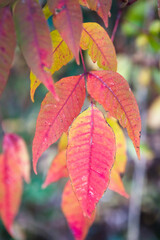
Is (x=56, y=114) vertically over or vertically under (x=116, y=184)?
over

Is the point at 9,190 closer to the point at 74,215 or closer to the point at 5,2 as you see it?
the point at 74,215

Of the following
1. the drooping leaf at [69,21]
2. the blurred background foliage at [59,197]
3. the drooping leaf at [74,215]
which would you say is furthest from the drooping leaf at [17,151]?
the blurred background foliage at [59,197]

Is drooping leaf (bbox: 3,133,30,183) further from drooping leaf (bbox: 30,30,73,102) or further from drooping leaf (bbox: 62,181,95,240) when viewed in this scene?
drooping leaf (bbox: 30,30,73,102)

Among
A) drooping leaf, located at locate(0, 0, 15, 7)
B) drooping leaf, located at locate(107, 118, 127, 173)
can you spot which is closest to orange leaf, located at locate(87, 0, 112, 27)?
drooping leaf, located at locate(0, 0, 15, 7)

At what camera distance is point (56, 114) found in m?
0.36

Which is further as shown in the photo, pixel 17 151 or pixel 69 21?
pixel 17 151

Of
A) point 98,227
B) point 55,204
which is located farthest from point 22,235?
point 98,227

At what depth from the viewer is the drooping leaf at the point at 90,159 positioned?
345 mm

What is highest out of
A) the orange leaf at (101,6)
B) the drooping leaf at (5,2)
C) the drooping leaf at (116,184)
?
the drooping leaf at (5,2)

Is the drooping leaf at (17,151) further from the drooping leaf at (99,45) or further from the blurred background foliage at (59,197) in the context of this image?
the blurred background foliage at (59,197)

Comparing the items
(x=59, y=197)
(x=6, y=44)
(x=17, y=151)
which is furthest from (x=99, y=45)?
(x=59, y=197)

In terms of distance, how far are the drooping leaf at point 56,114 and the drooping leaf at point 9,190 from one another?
0.35 m

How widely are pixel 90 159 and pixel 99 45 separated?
18 centimetres

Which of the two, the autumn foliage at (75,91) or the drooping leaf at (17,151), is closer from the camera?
the autumn foliage at (75,91)
